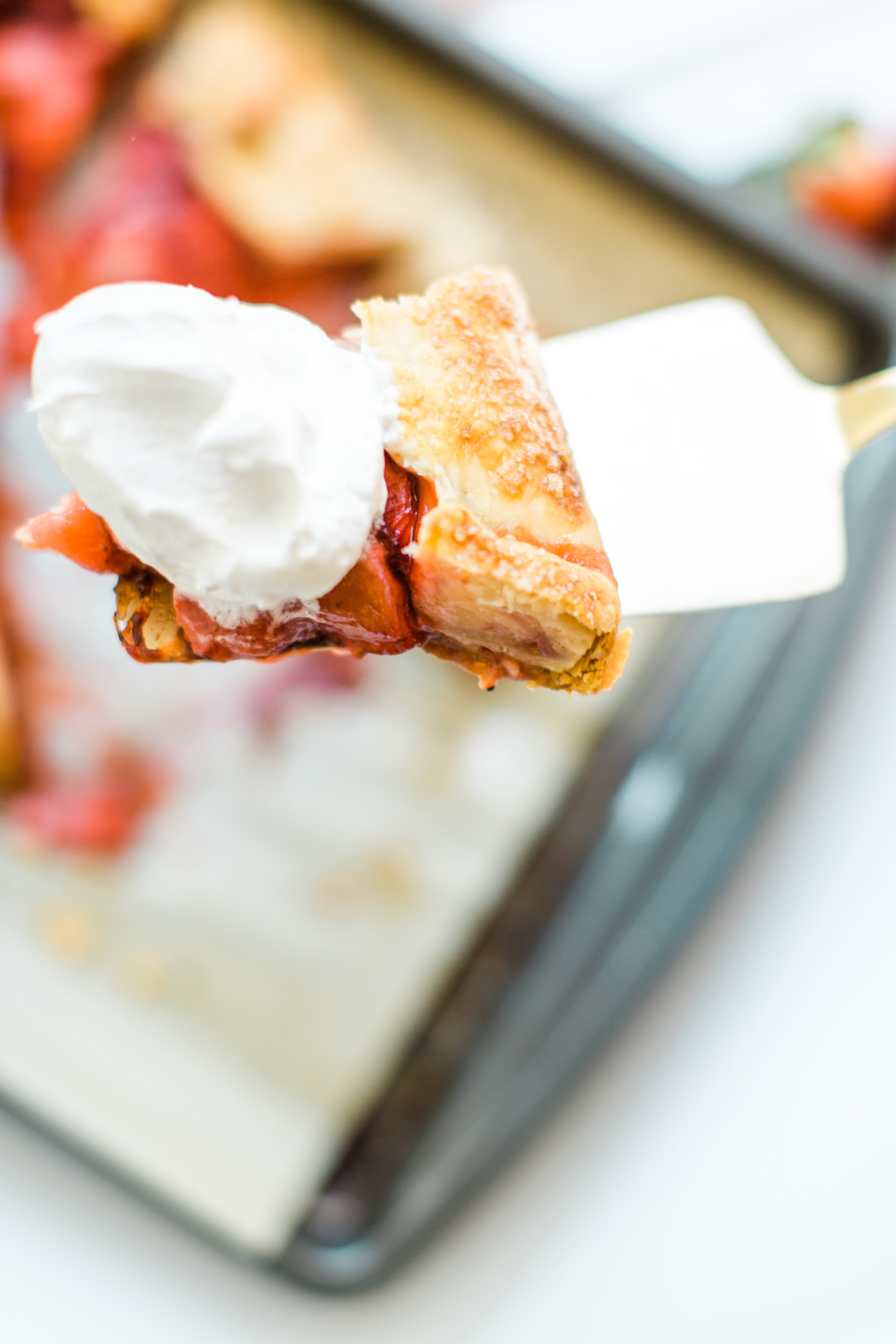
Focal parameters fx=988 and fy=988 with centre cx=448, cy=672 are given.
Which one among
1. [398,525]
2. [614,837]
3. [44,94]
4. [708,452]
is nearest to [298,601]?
[398,525]

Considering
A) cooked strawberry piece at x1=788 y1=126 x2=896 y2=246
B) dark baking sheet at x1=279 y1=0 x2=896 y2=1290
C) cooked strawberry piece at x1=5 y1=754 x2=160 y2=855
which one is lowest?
cooked strawberry piece at x1=5 y1=754 x2=160 y2=855

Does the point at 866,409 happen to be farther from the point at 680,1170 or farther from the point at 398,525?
the point at 680,1170

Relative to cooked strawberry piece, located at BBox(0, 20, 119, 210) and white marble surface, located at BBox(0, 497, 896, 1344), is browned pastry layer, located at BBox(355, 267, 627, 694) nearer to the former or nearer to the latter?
white marble surface, located at BBox(0, 497, 896, 1344)

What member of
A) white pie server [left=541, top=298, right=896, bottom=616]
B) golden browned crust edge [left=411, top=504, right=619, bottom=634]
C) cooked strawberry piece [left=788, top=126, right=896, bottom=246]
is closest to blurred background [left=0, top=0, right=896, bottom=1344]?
cooked strawberry piece [left=788, top=126, right=896, bottom=246]

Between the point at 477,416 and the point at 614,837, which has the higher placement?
the point at 477,416

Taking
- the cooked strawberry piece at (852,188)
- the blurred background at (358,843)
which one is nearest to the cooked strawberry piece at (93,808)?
the blurred background at (358,843)

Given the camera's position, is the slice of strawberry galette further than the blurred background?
No

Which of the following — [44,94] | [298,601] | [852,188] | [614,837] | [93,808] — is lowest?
[93,808]

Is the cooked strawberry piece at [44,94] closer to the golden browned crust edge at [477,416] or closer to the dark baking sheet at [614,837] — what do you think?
the dark baking sheet at [614,837]
